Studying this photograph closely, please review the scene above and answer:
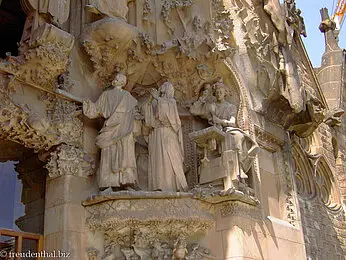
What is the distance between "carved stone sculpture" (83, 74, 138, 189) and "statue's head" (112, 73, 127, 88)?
0.14 m

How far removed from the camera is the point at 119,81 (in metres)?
7.92

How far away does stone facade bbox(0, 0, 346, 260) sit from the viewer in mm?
7156

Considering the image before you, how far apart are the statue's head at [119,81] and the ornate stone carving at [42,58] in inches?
34.2

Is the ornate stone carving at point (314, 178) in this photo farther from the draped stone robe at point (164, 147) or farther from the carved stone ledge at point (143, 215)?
the carved stone ledge at point (143, 215)

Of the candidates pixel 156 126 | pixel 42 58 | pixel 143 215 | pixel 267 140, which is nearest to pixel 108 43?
pixel 42 58

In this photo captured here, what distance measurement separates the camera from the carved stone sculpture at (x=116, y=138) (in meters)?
7.29

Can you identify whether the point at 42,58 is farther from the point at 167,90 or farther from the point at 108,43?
the point at 167,90

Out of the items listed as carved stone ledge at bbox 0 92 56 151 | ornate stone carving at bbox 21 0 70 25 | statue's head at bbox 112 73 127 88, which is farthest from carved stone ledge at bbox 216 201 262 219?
ornate stone carving at bbox 21 0 70 25

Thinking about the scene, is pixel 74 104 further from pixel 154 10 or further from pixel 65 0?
pixel 154 10

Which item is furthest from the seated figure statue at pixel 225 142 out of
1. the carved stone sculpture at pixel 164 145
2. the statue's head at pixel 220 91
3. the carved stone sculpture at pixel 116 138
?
the carved stone sculpture at pixel 116 138

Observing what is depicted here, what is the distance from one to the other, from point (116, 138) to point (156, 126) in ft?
2.15

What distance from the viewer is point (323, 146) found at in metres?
13.1

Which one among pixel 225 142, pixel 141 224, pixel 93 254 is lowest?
pixel 93 254

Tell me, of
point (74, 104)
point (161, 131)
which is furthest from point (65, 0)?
point (161, 131)
